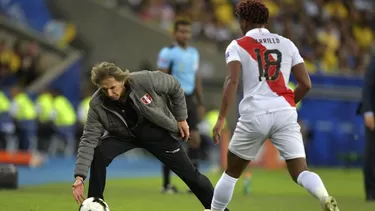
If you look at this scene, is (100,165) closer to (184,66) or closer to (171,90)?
(171,90)

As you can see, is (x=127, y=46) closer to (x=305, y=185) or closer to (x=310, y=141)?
(x=310, y=141)

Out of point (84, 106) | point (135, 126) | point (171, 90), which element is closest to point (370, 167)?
point (171, 90)

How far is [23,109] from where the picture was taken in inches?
976

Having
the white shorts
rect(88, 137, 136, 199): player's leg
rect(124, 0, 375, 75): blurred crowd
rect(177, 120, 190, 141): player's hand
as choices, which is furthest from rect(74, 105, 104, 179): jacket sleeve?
rect(124, 0, 375, 75): blurred crowd

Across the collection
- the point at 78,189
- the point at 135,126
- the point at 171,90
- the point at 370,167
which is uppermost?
the point at 171,90

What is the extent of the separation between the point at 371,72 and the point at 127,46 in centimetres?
1695

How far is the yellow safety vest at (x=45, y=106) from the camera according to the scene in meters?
25.5

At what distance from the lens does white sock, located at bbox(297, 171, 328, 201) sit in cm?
802

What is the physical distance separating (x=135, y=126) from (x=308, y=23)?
24.8 metres

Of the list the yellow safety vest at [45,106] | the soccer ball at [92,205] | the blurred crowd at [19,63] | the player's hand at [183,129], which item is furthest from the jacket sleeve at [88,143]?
the blurred crowd at [19,63]

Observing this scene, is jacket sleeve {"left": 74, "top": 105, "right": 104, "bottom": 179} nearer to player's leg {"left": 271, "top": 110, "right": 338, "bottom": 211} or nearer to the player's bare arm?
player's leg {"left": 271, "top": 110, "right": 338, "bottom": 211}

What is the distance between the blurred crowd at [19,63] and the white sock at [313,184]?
18.8 m

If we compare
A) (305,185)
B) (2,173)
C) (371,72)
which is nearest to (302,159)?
(305,185)

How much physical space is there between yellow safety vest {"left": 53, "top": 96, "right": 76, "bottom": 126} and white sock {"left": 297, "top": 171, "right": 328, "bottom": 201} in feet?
59.3
